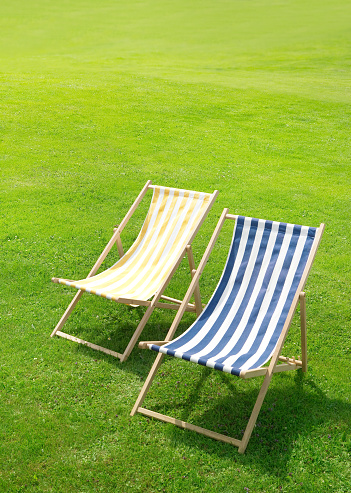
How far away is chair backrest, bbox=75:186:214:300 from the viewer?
15.7ft

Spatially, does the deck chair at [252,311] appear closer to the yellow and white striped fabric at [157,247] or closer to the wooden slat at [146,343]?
the wooden slat at [146,343]

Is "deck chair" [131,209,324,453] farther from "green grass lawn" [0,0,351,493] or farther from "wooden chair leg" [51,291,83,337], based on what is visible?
"wooden chair leg" [51,291,83,337]

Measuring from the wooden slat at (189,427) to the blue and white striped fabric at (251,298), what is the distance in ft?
1.70

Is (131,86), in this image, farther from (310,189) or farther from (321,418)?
(321,418)

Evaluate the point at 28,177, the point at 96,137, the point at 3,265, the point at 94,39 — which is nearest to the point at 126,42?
the point at 94,39

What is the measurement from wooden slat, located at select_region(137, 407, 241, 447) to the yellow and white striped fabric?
3.43 feet

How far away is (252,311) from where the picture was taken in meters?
4.29

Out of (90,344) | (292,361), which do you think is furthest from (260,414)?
(90,344)

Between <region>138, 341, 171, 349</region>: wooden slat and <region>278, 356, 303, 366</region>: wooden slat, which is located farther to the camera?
<region>278, 356, 303, 366</region>: wooden slat

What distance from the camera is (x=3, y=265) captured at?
6.18 metres

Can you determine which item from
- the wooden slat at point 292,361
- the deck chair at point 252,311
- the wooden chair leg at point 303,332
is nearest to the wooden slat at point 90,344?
the deck chair at point 252,311

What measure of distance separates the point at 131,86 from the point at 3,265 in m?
11.2

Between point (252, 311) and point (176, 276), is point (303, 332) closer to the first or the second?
point (252, 311)

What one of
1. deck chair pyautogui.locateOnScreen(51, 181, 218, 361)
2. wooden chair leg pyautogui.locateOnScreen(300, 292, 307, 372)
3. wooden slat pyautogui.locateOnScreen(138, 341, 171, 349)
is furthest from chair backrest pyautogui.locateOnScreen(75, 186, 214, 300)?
wooden chair leg pyautogui.locateOnScreen(300, 292, 307, 372)
